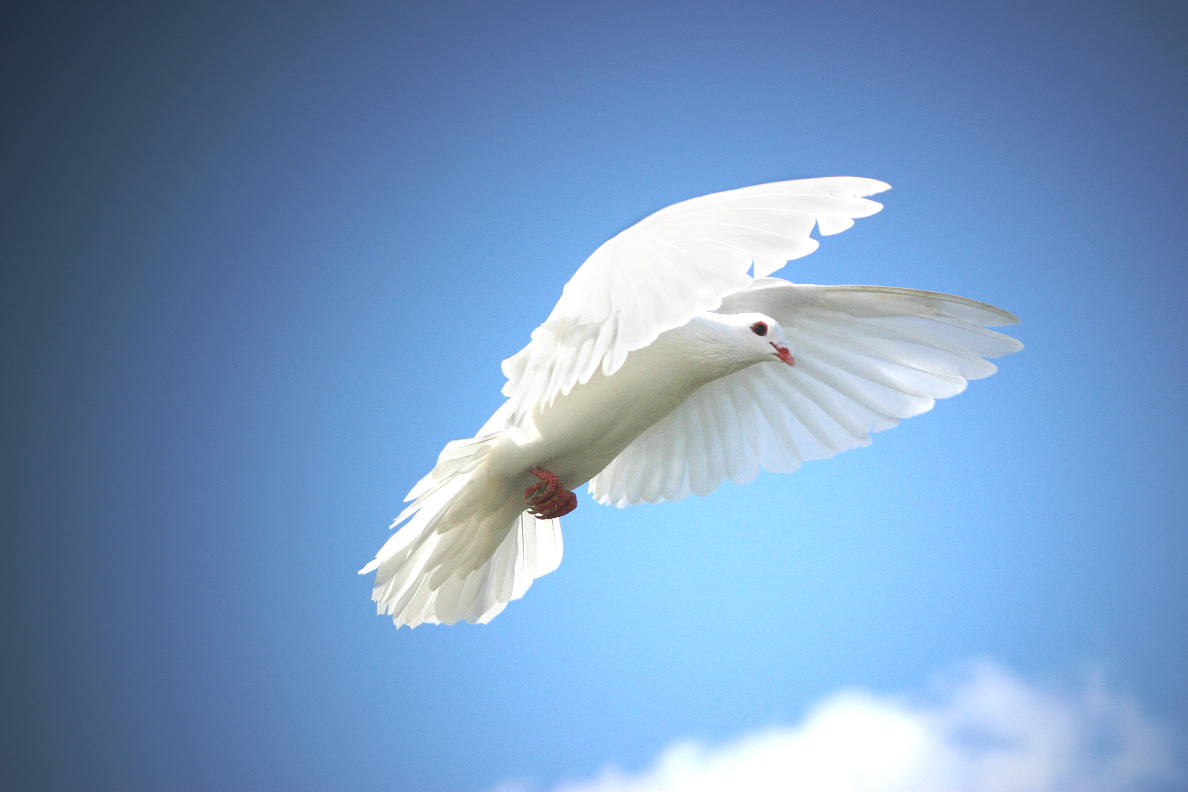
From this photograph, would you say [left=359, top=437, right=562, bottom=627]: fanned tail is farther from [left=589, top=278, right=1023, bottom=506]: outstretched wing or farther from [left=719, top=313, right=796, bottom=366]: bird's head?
[left=719, top=313, right=796, bottom=366]: bird's head

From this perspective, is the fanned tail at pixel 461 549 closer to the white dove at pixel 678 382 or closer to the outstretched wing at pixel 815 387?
the white dove at pixel 678 382

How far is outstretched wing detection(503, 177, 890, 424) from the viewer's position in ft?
3.74

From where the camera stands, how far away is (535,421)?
4.73 feet

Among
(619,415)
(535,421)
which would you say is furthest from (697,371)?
(535,421)

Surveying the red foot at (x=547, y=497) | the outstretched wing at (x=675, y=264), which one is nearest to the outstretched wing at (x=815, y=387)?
the red foot at (x=547, y=497)

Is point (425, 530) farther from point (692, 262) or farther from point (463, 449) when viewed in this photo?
point (692, 262)

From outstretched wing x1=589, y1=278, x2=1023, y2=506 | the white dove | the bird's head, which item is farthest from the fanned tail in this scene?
the bird's head

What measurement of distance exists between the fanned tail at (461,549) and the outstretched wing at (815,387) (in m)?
0.19

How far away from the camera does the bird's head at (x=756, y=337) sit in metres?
1.47

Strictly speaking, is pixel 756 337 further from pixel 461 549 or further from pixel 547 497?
pixel 461 549

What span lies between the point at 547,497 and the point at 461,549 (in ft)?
0.54

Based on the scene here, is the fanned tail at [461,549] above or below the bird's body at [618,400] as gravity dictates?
below

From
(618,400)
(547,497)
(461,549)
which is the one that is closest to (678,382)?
(618,400)

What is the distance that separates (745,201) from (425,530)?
64 centimetres
